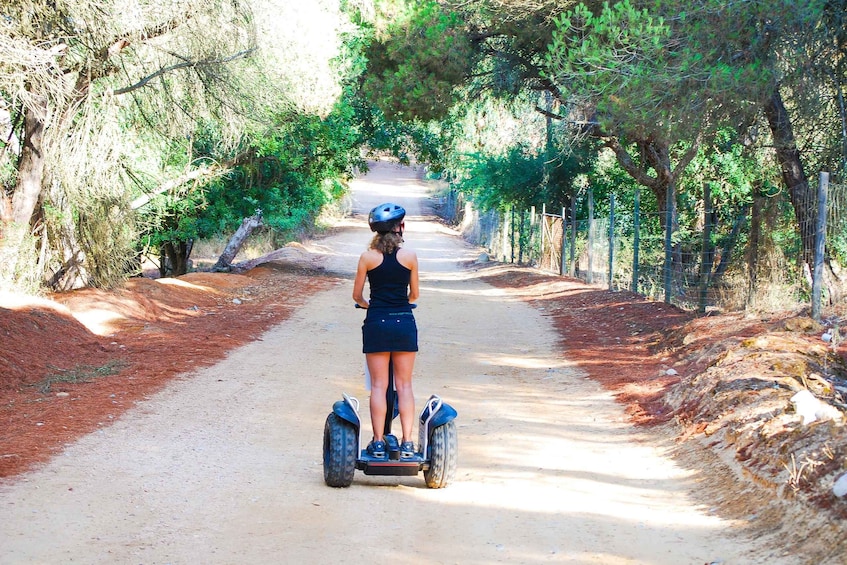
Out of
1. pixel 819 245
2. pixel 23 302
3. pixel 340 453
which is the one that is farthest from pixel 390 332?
pixel 23 302

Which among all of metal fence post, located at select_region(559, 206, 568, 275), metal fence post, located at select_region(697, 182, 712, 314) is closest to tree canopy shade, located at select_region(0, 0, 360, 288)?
metal fence post, located at select_region(697, 182, 712, 314)

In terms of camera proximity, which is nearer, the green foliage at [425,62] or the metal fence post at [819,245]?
the metal fence post at [819,245]

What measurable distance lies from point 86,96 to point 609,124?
25.6 ft

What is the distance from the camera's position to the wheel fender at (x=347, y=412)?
20.5ft

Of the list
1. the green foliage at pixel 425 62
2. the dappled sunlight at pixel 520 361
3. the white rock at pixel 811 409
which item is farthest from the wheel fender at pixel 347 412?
the green foliage at pixel 425 62

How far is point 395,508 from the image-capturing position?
236 inches

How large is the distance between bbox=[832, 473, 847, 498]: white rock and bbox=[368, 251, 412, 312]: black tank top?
2840mm

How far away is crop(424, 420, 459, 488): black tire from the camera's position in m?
6.29

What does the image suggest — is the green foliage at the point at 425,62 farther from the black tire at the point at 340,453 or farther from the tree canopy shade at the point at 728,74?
the black tire at the point at 340,453

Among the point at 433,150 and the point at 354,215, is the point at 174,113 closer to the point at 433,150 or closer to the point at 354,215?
the point at 433,150

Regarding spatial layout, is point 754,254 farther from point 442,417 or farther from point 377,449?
point 377,449

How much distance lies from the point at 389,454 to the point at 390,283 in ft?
3.85

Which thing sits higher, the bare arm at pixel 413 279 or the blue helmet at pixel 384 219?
the blue helmet at pixel 384 219

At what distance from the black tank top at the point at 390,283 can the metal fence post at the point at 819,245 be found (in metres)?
6.35
